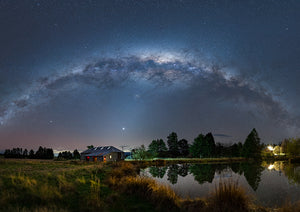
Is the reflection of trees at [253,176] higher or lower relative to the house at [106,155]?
higher

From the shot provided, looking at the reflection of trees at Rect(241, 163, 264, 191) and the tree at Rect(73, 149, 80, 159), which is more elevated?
the reflection of trees at Rect(241, 163, 264, 191)

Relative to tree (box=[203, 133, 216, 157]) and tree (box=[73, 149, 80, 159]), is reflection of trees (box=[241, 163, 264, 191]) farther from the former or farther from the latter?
tree (box=[73, 149, 80, 159])

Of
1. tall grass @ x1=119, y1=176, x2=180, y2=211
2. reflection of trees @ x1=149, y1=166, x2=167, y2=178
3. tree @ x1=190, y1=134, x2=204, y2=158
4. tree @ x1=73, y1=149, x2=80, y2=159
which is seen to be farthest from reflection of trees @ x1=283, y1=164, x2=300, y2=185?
tree @ x1=73, y1=149, x2=80, y2=159

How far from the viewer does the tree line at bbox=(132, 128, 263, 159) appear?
204 feet

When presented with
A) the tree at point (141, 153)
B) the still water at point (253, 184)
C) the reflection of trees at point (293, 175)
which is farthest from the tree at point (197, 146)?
the still water at point (253, 184)

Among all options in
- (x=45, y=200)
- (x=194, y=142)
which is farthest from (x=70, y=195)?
(x=194, y=142)

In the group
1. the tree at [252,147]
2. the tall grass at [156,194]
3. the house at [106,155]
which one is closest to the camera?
the tall grass at [156,194]

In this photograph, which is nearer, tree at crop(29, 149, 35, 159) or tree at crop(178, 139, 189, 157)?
tree at crop(178, 139, 189, 157)

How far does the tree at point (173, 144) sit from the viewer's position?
85.0 meters

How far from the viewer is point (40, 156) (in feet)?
299

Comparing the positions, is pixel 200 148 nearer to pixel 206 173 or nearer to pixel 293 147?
pixel 293 147

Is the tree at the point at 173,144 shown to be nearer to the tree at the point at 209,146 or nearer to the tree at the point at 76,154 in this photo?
the tree at the point at 209,146

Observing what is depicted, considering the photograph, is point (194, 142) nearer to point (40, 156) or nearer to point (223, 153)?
point (223, 153)

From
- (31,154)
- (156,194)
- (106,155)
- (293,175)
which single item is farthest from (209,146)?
(31,154)
